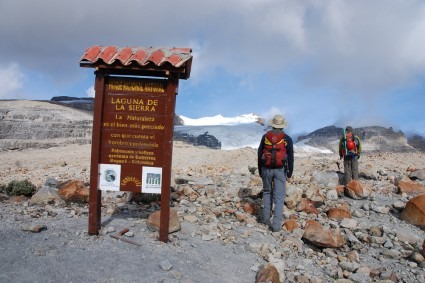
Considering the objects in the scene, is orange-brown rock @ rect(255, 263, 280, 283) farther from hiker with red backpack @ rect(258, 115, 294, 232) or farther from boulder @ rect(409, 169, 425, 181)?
boulder @ rect(409, 169, 425, 181)

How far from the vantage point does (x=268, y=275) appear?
4.53 meters

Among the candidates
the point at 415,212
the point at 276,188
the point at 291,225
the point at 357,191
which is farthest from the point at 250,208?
the point at 415,212

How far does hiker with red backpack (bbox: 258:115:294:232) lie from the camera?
6070 mm

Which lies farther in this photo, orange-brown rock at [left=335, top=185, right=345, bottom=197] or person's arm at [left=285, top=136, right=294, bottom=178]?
orange-brown rock at [left=335, top=185, right=345, bottom=197]

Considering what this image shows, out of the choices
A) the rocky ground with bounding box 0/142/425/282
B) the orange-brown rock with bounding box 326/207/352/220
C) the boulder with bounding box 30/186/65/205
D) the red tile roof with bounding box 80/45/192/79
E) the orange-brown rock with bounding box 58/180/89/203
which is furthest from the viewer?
the orange-brown rock with bounding box 326/207/352/220

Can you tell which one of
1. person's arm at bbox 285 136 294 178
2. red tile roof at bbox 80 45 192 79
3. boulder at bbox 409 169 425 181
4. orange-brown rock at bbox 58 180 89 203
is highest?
red tile roof at bbox 80 45 192 79

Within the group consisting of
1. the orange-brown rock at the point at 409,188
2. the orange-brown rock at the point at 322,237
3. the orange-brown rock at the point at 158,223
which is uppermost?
the orange-brown rock at the point at 409,188

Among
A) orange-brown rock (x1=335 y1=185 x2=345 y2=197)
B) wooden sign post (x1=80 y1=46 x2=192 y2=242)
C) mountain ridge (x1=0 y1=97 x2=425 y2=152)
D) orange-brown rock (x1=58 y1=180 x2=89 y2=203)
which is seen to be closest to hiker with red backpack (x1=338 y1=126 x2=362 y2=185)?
orange-brown rock (x1=335 y1=185 x2=345 y2=197)

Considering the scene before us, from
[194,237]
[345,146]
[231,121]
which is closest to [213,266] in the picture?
[194,237]

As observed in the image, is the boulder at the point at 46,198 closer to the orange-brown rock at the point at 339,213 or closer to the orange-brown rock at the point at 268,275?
the orange-brown rock at the point at 268,275

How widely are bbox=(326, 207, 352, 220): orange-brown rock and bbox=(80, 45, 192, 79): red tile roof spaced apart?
14.0 ft

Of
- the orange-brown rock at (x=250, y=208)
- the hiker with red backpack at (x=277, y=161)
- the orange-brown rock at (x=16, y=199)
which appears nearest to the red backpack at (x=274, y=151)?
the hiker with red backpack at (x=277, y=161)

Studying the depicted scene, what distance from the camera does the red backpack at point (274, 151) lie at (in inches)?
238

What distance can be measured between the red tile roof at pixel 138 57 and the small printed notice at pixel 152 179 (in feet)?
4.82
